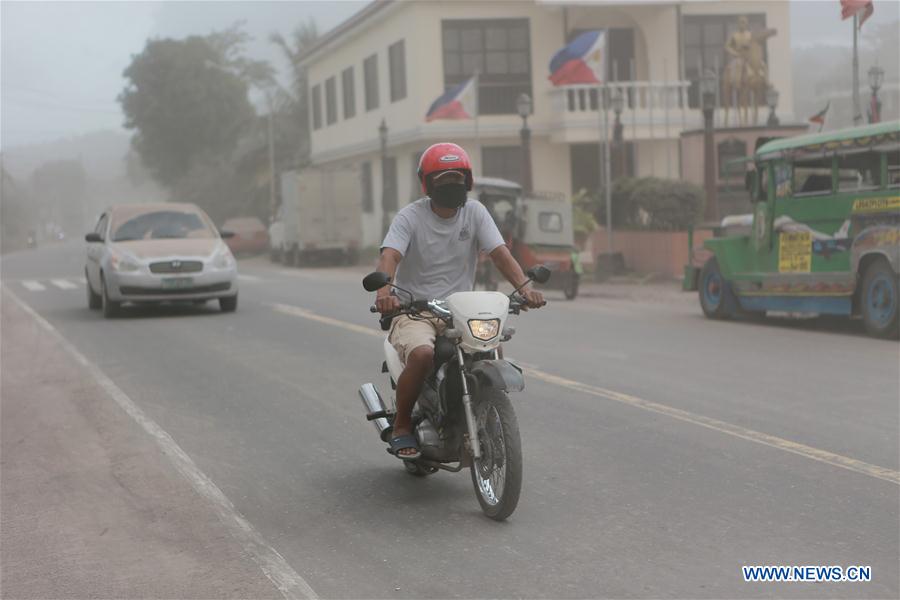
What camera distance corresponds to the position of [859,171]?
1440 centimetres

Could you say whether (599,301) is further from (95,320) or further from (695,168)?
(695,168)

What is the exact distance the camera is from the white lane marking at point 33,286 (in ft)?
85.3

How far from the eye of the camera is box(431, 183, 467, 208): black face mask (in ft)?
20.4

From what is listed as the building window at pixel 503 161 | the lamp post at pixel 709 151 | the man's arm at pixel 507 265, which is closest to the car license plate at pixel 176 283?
the man's arm at pixel 507 265

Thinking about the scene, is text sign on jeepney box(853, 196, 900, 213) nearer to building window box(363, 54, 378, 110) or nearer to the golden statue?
the golden statue

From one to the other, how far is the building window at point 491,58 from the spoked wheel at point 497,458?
30393mm

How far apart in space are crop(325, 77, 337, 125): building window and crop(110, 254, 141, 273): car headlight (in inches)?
1161

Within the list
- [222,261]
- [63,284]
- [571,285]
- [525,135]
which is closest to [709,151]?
[571,285]

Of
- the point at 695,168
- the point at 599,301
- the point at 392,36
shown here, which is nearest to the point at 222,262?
the point at 599,301

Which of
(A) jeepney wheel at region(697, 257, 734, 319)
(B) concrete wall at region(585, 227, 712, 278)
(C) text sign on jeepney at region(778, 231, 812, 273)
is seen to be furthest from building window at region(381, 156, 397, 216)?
(C) text sign on jeepney at region(778, 231, 812, 273)

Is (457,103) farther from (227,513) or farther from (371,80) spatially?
(227,513)

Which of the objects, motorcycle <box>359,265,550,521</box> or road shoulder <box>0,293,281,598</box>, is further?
motorcycle <box>359,265,550,521</box>

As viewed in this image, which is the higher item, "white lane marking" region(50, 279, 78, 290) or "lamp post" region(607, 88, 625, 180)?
"lamp post" region(607, 88, 625, 180)

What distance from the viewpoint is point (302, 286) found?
81.5 feet
